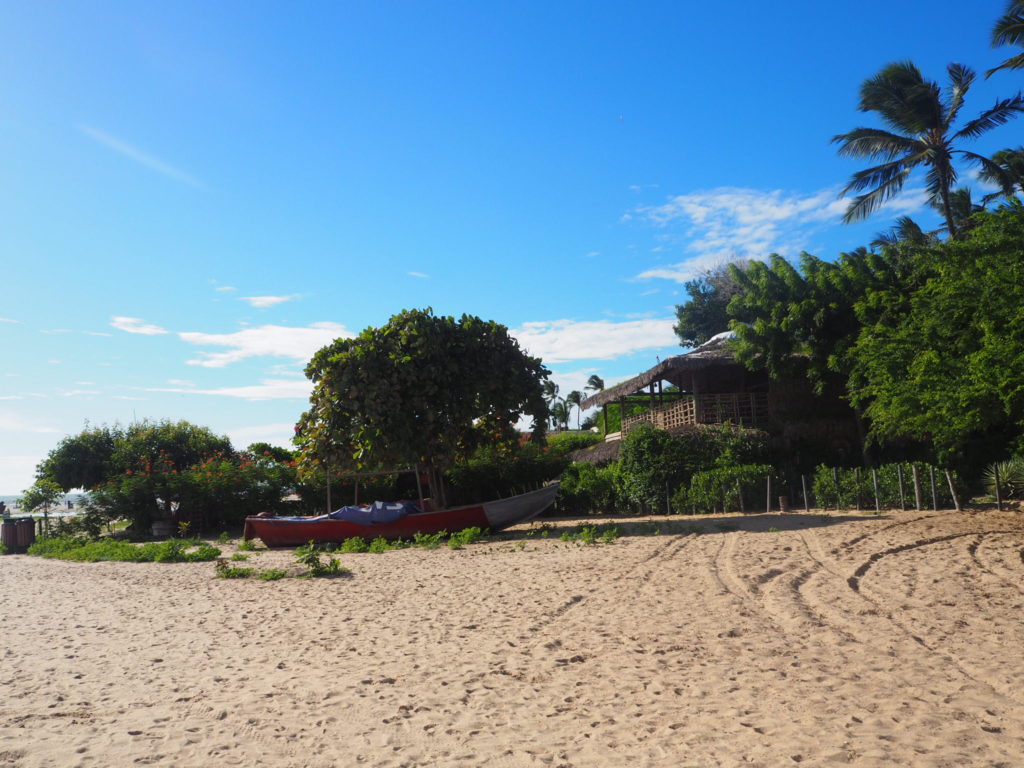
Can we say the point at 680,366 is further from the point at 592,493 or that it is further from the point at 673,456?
the point at 592,493

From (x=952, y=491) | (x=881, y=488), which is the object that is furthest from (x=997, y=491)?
(x=881, y=488)

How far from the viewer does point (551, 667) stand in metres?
5.49

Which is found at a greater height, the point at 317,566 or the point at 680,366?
the point at 680,366

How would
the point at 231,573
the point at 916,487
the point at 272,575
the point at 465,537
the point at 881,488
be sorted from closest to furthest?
the point at 272,575, the point at 231,573, the point at 465,537, the point at 916,487, the point at 881,488

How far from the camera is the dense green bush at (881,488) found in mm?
15234

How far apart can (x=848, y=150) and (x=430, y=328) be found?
51.8 feet

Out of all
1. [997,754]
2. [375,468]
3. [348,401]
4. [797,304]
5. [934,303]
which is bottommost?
[997,754]

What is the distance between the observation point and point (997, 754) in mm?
3699

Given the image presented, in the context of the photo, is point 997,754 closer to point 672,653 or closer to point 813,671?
point 813,671

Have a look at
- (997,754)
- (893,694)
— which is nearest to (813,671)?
(893,694)

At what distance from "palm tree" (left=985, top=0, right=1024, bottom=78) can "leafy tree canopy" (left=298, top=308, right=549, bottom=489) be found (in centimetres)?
1418

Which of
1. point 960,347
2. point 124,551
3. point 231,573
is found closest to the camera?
point 231,573

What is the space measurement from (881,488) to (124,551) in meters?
16.7

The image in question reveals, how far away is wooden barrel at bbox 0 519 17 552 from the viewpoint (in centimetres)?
2069
